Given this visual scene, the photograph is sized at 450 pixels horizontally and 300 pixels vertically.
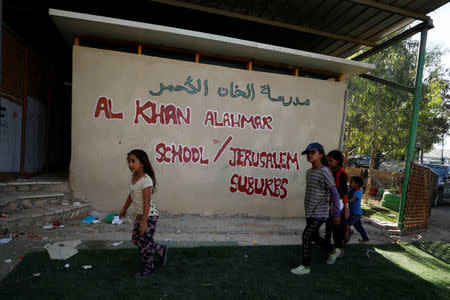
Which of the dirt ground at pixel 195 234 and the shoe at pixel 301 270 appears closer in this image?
the shoe at pixel 301 270

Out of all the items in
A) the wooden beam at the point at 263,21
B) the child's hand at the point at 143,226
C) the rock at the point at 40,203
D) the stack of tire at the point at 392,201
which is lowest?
the stack of tire at the point at 392,201

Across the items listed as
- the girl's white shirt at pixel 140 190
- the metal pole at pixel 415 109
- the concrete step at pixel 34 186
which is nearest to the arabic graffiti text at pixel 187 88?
the concrete step at pixel 34 186

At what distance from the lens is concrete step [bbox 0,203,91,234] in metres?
3.96

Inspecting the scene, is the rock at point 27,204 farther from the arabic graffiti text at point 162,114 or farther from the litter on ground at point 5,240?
the arabic graffiti text at point 162,114

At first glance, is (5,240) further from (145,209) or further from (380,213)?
(380,213)

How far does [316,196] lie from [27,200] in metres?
4.75

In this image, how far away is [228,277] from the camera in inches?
123

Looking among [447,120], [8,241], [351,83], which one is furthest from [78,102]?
[447,120]

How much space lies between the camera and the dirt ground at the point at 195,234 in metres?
3.77

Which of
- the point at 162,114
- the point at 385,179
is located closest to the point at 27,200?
the point at 162,114

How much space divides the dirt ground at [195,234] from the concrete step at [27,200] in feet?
1.98

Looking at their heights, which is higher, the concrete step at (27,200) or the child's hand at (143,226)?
the child's hand at (143,226)

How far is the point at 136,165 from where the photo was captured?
284 cm

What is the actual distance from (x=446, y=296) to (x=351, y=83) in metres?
8.90
